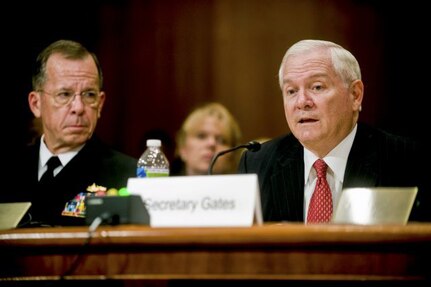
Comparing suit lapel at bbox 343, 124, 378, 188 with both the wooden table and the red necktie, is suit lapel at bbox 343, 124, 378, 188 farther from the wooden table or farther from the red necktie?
the wooden table

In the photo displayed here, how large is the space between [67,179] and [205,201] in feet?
4.28

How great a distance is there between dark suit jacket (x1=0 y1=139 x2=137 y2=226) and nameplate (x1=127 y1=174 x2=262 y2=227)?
1.07 metres

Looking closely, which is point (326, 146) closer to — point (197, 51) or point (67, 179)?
point (67, 179)

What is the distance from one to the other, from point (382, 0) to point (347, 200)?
3.59 meters

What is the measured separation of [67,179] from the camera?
8.73 feet

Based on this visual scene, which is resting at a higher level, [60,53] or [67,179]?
[60,53]

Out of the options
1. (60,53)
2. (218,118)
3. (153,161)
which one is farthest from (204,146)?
(60,53)

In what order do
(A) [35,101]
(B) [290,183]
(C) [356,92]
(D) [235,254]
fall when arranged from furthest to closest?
(A) [35,101]
(C) [356,92]
(B) [290,183]
(D) [235,254]

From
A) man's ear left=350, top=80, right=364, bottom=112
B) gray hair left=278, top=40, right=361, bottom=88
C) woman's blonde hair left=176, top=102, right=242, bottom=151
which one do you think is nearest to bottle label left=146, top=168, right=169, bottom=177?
gray hair left=278, top=40, right=361, bottom=88

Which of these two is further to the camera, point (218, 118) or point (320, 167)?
point (218, 118)

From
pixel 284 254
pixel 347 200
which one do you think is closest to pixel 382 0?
pixel 347 200

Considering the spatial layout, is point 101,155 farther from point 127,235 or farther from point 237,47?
point 237,47

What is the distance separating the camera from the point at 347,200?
5.28ft

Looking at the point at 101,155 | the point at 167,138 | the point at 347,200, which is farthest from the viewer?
the point at 167,138
